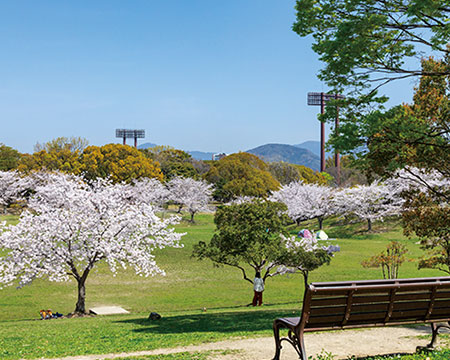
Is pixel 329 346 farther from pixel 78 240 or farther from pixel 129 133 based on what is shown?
pixel 129 133

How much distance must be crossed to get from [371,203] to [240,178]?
27.9m

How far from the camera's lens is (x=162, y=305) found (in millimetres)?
19750

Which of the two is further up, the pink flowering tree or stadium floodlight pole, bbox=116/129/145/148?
stadium floodlight pole, bbox=116/129/145/148

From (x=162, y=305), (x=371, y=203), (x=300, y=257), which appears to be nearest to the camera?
(x=300, y=257)

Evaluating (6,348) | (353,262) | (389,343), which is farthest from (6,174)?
(389,343)

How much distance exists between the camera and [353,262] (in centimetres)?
3103

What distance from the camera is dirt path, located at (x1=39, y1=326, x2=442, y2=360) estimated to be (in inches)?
268

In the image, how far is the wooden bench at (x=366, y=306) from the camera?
591 cm

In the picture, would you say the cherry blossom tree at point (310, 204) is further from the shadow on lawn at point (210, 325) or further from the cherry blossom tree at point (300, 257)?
the shadow on lawn at point (210, 325)

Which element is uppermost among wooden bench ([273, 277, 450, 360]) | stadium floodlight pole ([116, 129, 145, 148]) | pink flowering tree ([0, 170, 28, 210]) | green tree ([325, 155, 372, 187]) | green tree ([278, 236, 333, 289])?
stadium floodlight pole ([116, 129, 145, 148])

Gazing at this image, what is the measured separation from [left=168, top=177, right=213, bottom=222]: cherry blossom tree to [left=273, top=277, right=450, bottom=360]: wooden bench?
5746cm

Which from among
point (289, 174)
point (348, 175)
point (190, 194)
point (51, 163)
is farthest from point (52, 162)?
point (348, 175)

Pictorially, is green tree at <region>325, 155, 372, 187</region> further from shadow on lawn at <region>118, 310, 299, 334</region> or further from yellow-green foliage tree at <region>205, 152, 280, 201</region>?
shadow on lawn at <region>118, 310, 299, 334</region>

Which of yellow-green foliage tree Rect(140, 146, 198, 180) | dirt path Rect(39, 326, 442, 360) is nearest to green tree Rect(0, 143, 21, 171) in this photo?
yellow-green foliage tree Rect(140, 146, 198, 180)
